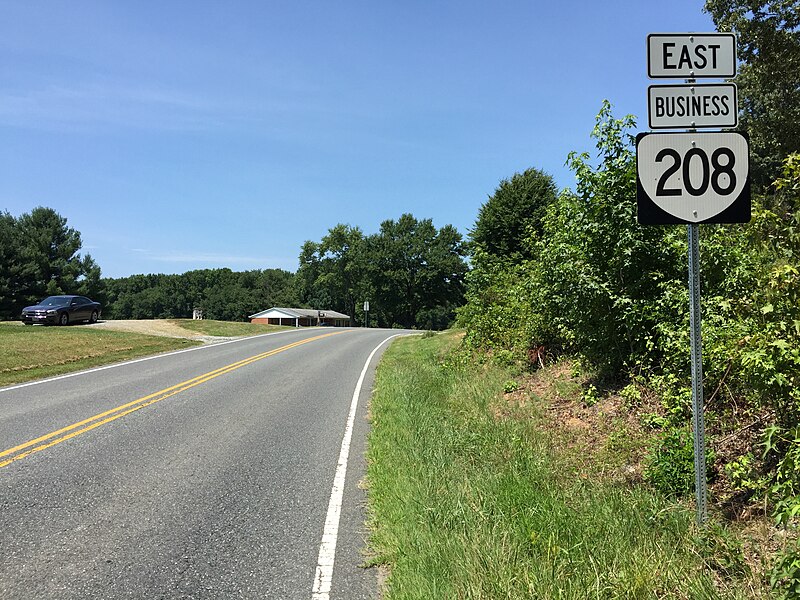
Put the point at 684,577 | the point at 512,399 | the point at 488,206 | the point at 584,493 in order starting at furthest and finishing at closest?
the point at 488,206 < the point at 512,399 < the point at 584,493 < the point at 684,577

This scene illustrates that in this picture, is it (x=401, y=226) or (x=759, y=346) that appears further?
(x=401, y=226)

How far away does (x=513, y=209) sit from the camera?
92.0ft

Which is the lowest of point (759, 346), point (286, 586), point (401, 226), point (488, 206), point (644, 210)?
point (286, 586)

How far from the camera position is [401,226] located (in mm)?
98500

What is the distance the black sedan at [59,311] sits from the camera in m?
27.8

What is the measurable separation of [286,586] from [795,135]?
24.0 metres

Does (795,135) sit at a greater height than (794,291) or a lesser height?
greater

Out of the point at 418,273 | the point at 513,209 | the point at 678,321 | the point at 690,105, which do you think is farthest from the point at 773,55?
the point at 418,273

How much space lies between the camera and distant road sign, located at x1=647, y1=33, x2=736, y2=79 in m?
3.87

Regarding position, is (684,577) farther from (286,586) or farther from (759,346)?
(286,586)

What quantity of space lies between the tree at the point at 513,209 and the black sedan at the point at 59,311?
22282 mm

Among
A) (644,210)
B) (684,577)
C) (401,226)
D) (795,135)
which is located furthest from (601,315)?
(401,226)

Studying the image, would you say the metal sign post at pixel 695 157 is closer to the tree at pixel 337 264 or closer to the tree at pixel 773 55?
the tree at pixel 773 55

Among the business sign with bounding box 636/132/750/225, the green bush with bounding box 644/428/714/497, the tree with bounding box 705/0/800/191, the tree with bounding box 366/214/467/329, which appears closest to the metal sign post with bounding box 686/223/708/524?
the business sign with bounding box 636/132/750/225
